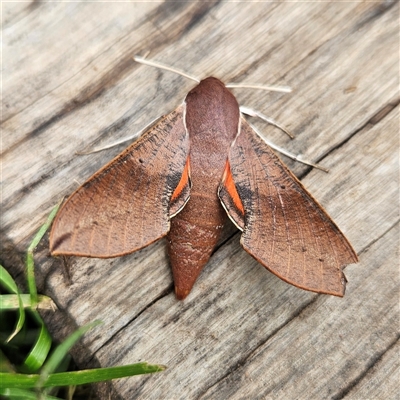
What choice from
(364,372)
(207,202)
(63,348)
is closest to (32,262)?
(63,348)

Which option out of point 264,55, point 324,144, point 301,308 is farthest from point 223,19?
point 301,308

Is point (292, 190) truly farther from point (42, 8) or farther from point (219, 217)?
point (42, 8)

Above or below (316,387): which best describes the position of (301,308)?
above

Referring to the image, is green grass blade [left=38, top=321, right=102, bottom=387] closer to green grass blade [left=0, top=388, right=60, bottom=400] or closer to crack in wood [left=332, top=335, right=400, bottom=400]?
green grass blade [left=0, top=388, right=60, bottom=400]

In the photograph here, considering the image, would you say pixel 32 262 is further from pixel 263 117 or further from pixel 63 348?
pixel 263 117

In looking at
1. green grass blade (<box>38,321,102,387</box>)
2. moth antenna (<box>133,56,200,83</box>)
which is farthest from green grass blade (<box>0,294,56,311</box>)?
moth antenna (<box>133,56,200,83</box>)

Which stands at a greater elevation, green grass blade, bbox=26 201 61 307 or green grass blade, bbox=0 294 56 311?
green grass blade, bbox=26 201 61 307
